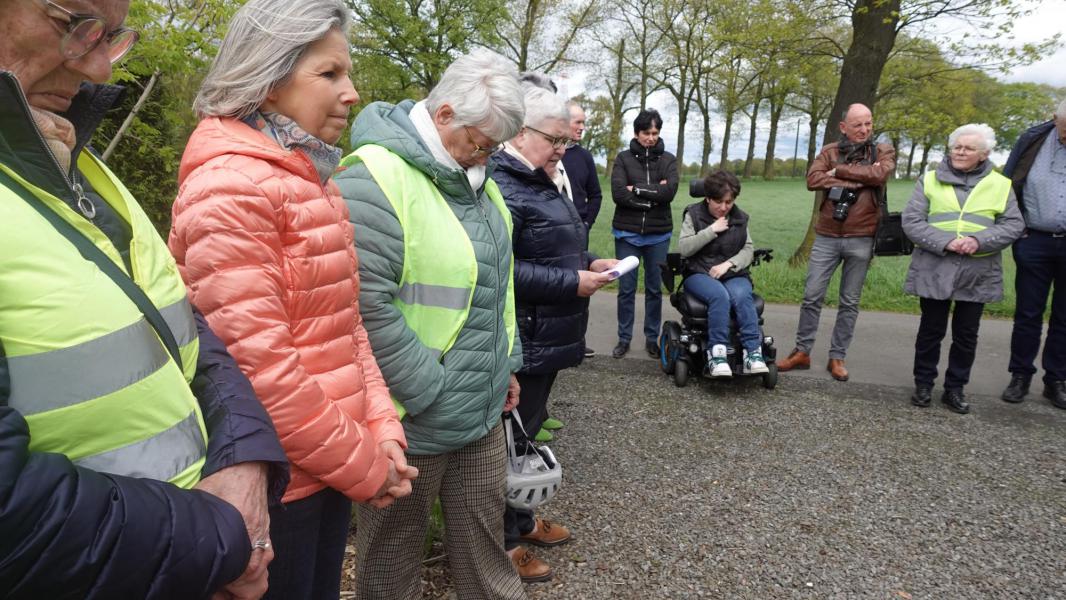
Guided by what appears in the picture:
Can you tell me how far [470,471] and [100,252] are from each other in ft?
5.08

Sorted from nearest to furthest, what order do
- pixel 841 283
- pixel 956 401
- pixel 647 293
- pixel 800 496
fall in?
pixel 800 496 < pixel 956 401 < pixel 841 283 < pixel 647 293

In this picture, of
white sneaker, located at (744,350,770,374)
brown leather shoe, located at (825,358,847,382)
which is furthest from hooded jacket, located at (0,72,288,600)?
brown leather shoe, located at (825,358,847,382)

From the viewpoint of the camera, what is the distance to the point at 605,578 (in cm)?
292

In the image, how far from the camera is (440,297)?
2037 mm

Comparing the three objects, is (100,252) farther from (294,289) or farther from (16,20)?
(294,289)

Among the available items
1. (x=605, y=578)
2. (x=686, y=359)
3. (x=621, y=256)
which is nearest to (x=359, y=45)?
(x=621, y=256)

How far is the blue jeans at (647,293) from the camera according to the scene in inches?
241

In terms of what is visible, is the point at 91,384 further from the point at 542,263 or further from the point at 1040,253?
the point at 1040,253

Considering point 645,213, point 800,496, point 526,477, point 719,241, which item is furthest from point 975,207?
point 526,477

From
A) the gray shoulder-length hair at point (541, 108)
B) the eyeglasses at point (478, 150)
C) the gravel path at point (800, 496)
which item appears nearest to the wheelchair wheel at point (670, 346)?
the gravel path at point (800, 496)

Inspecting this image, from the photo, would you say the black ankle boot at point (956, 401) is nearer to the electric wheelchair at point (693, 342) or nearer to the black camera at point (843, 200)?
the electric wheelchair at point (693, 342)

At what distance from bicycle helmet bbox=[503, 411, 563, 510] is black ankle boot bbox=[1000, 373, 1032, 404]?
4256mm

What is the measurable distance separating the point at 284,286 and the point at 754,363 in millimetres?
4258

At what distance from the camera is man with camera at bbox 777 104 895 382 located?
5.49 m
